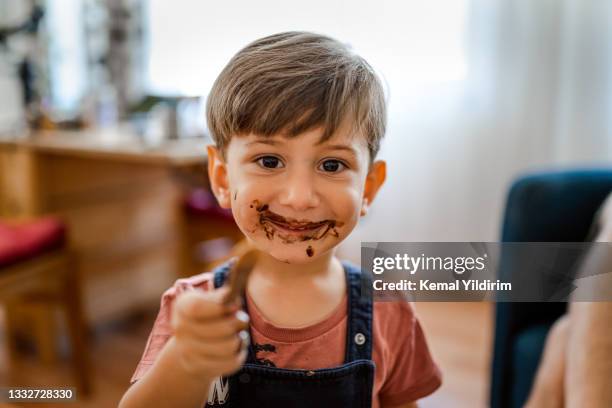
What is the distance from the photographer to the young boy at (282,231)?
326 mm

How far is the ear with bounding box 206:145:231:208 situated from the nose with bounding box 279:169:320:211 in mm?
77

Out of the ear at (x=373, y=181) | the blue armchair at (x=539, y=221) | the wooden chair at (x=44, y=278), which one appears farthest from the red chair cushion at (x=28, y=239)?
the ear at (x=373, y=181)

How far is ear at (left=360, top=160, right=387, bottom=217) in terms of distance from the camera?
42 cm

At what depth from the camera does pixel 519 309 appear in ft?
3.53

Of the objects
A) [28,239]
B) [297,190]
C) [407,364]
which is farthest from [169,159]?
[297,190]

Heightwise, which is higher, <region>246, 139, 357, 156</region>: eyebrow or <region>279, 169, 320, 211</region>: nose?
<region>246, 139, 357, 156</region>: eyebrow

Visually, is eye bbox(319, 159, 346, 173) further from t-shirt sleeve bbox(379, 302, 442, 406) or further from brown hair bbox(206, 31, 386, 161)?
t-shirt sleeve bbox(379, 302, 442, 406)

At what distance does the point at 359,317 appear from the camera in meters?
0.47

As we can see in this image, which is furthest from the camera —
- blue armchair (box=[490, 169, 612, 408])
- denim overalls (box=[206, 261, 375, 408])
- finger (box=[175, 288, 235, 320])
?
blue armchair (box=[490, 169, 612, 408])

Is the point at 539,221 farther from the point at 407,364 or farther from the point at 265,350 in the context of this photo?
the point at 265,350

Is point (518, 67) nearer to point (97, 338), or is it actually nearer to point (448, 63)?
point (448, 63)

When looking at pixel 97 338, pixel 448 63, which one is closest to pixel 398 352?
pixel 448 63

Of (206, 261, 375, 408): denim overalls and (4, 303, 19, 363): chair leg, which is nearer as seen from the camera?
(206, 261, 375, 408): denim overalls

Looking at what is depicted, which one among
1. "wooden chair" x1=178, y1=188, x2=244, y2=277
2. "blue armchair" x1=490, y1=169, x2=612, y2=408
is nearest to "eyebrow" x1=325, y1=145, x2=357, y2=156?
"blue armchair" x1=490, y1=169, x2=612, y2=408
